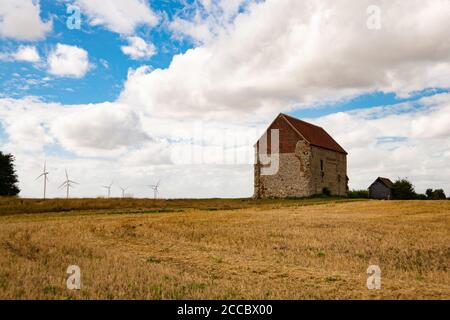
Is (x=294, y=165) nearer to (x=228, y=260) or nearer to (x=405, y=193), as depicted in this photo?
(x=405, y=193)

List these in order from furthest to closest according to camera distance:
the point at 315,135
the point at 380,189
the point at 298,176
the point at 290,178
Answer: the point at 380,189
the point at 315,135
the point at 290,178
the point at 298,176

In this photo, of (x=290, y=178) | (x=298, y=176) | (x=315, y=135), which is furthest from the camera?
(x=315, y=135)

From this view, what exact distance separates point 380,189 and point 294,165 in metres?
30.0

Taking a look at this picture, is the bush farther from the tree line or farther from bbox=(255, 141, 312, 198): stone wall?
bbox=(255, 141, 312, 198): stone wall

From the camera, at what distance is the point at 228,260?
46.6 feet

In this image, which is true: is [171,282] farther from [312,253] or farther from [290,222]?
[290,222]

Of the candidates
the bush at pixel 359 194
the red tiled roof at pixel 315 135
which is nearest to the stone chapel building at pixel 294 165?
the red tiled roof at pixel 315 135

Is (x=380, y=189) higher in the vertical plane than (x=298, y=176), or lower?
lower

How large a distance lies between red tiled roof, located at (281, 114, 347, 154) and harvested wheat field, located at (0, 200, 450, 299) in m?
36.4

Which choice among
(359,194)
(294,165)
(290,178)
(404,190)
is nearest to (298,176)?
(290,178)

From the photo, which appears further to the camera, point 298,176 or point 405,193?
point 405,193

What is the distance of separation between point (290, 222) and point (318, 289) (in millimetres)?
16107

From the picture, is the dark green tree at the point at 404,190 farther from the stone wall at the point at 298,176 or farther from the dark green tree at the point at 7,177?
the dark green tree at the point at 7,177
